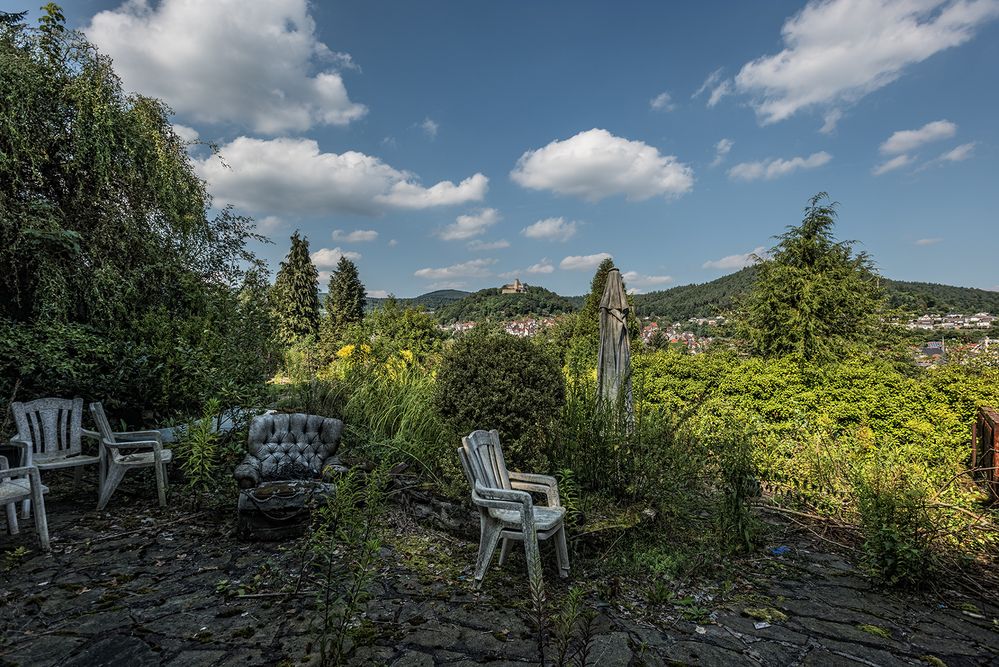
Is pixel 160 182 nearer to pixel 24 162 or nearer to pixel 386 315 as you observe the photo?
pixel 24 162

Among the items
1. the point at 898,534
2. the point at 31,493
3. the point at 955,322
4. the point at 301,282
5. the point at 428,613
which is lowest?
the point at 428,613

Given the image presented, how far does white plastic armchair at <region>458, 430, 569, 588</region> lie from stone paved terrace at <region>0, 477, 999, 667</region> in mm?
256

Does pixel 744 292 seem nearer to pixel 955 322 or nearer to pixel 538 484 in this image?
pixel 955 322

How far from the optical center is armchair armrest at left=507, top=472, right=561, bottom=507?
338 cm

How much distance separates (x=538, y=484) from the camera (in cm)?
346

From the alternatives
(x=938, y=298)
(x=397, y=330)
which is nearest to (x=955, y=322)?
(x=938, y=298)

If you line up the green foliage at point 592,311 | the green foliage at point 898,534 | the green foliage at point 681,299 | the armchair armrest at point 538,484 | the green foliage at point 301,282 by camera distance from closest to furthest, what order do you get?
the green foliage at point 898,534
the armchair armrest at point 538,484
the green foliage at point 592,311
the green foliage at point 681,299
the green foliage at point 301,282

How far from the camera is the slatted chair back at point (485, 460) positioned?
10.2ft

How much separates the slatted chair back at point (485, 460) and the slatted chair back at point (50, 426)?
392 centimetres

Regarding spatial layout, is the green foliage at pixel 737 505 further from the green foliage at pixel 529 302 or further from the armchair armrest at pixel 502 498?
the green foliage at pixel 529 302

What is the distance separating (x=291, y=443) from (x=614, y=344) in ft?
10.7

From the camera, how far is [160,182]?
21.3 ft

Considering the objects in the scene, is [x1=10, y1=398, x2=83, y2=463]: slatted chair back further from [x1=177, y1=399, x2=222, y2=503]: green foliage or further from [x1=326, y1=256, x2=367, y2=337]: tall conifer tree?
[x1=326, y1=256, x2=367, y2=337]: tall conifer tree

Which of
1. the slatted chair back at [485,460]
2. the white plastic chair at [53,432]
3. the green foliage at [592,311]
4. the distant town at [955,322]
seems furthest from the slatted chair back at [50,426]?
the distant town at [955,322]
